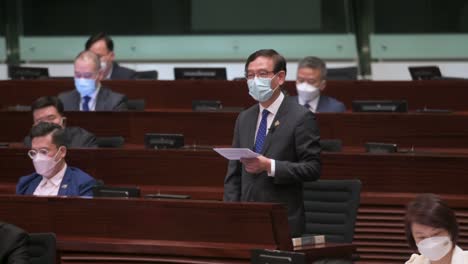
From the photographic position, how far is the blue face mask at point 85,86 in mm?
8938

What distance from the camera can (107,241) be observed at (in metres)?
5.75

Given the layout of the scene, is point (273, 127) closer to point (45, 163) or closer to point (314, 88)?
point (45, 163)

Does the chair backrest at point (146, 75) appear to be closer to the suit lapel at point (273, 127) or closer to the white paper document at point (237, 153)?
the suit lapel at point (273, 127)

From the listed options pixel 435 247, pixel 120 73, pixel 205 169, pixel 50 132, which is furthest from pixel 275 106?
pixel 120 73

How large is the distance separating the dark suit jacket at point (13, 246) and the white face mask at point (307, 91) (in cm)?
404

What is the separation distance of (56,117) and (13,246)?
101 inches

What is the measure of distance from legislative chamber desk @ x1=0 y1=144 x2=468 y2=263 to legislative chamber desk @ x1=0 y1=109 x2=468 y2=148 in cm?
64

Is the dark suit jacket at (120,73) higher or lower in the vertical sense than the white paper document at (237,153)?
higher

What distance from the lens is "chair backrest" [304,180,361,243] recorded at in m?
6.16

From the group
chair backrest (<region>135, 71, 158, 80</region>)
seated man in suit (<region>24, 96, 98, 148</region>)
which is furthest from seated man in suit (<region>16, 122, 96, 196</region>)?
chair backrest (<region>135, 71, 158, 80</region>)

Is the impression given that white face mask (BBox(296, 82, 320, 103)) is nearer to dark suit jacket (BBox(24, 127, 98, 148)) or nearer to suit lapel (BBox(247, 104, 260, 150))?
dark suit jacket (BBox(24, 127, 98, 148))

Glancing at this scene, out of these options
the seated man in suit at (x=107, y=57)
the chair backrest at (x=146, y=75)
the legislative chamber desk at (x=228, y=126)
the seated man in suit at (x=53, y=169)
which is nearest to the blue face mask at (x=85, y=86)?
the legislative chamber desk at (x=228, y=126)

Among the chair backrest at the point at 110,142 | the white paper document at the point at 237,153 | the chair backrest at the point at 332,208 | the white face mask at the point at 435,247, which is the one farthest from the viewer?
the chair backrest at the point at 110,142

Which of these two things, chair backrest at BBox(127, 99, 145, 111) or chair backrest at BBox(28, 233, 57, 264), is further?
chair backrest at BBox(127, 99, 145, 111)
